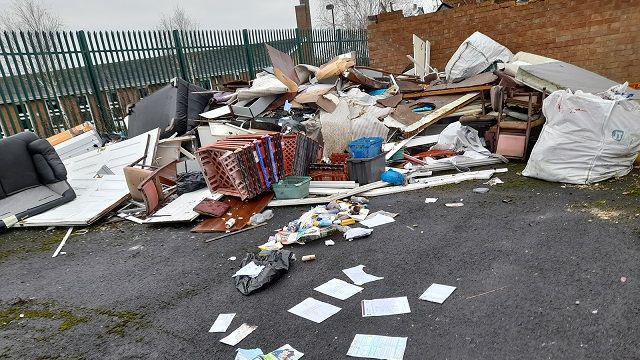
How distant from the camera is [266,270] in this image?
3176mm

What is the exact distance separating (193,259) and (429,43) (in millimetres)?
8541

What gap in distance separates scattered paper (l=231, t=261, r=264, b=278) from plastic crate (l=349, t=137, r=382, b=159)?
2523 millimetres

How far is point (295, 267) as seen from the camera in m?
3.37

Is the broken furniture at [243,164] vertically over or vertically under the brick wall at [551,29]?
under

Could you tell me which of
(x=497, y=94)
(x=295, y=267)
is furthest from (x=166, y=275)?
(x=497, y=94)

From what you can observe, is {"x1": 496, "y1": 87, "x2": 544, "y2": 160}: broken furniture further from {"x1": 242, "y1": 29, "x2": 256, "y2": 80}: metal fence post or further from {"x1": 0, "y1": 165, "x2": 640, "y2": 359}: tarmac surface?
{"x1": 242, "y1": 29, "x2": 256, "y2": 80}: metal fence post

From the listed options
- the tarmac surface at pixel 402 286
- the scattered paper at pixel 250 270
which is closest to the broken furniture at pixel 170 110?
the tarmac surface at pixel 402 286

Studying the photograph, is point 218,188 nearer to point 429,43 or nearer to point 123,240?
point 123,240

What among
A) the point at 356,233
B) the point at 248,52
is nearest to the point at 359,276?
the point at 356,233

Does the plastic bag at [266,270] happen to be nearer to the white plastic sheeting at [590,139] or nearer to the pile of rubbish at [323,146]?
the pile of rubbish at [323,146]

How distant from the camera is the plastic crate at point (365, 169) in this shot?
5180 mm

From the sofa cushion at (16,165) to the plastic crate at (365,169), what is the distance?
184 inches

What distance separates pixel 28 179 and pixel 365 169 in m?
4.91

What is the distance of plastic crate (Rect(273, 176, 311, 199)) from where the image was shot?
4925 millimetres
